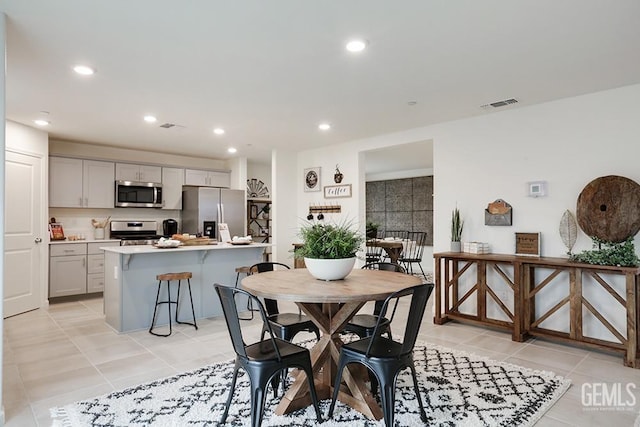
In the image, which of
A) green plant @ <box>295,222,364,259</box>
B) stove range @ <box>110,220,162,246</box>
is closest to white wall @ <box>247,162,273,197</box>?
stove range @ <box>110,220,162,246</box>

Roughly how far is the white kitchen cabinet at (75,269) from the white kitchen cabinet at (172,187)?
133 centimetres

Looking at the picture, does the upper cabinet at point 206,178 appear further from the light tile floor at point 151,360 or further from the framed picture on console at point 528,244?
the framed picture on console at point 528,244

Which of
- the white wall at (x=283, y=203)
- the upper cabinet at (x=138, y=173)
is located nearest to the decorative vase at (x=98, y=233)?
the upper cabinet at (x=138, y=173)

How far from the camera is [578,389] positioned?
275cm

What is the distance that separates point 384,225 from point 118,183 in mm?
5970

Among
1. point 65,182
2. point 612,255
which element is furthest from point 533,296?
point 65,182

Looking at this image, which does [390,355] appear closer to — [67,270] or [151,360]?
[151,360]

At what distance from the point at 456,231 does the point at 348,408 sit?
2.82 metres

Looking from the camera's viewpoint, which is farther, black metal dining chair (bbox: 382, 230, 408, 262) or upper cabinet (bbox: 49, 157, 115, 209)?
black metal dining chair (bbox: 382, 230, 408, 262)

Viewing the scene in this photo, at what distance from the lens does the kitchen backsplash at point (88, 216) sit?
248 inches

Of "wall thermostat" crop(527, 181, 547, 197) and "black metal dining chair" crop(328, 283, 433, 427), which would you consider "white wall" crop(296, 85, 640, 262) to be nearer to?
"wall thermostat" crop(527, 181, 547, 197)

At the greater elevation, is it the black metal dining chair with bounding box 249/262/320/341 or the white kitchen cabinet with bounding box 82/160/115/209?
the white kitchen cabinet with bounding box 82/160/115/209

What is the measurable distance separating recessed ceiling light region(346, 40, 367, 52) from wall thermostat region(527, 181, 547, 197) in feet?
8.17

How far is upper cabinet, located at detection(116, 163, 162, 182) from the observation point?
6557mm
